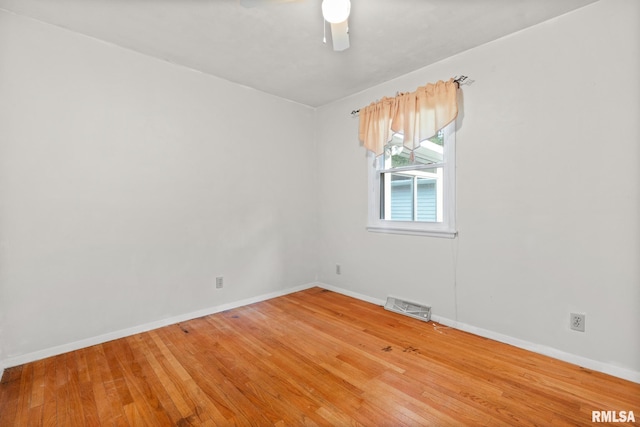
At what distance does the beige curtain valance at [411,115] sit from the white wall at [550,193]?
0.50ft

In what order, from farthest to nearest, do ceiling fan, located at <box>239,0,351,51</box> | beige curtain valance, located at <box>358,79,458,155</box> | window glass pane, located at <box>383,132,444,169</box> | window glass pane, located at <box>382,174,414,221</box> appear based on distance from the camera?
window glass pane, located at <box>382,174,414,221</box> < window glass pane, located at <box>383,132,444,169</box> < beige curtain valance, located at <box>358,79,458,155</box> < ceiling fan, located at <box>239,0,351,51</box>

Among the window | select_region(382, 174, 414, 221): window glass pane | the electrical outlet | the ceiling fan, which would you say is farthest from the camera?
select_region(382, 174, 414, 221): window glass pane

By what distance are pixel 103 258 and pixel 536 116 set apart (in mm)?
3693

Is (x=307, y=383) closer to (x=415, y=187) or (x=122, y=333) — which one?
(x=122, y=333)

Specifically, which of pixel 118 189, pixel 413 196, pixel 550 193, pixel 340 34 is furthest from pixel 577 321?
pixel 118 189

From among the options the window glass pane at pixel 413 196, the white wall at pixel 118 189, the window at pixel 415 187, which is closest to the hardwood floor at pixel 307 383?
the white wall at pixel 118 189

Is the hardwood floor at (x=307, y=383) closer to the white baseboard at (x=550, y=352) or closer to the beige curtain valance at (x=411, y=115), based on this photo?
the white baseboard at (x=550, y=352)

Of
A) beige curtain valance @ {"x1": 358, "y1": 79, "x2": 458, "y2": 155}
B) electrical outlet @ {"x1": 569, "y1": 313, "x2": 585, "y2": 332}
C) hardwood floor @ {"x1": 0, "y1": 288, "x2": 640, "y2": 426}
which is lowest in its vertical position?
hardwood floor @ {"x1": 0, "y1": 288, "x2": 640, "y2": 426}

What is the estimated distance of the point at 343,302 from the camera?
3.45 meters

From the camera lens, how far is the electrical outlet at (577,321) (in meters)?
2.07

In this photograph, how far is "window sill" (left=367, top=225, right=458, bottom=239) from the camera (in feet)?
8.99

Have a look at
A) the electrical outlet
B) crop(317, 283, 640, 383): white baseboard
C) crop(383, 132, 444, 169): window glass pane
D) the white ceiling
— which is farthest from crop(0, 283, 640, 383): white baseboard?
the white ceiling

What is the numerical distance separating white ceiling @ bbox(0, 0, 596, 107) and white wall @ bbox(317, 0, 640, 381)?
0.84 feet

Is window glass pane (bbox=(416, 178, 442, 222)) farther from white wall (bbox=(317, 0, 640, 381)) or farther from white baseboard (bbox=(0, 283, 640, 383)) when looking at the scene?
white baseboard (bbox=(0, 283, 640, 383))
